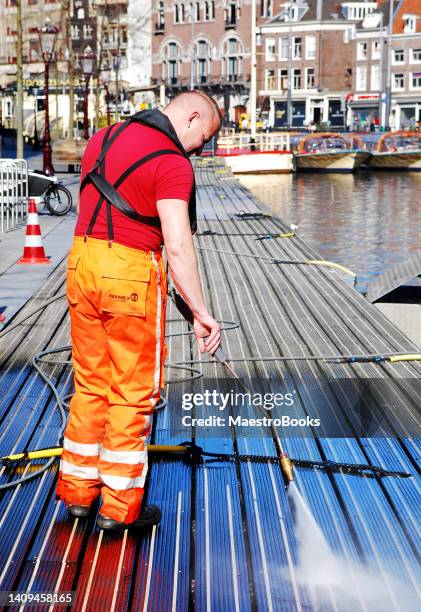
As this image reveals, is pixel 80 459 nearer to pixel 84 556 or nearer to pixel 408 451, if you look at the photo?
pixel 84 556

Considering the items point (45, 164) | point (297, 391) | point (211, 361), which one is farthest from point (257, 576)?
point (45, 164)

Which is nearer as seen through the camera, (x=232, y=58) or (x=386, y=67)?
(x=386, y=67)

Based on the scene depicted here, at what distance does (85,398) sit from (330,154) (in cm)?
3991

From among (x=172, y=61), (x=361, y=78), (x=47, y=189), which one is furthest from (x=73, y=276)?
(x=172, y=61)

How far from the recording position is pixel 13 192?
14.7 m

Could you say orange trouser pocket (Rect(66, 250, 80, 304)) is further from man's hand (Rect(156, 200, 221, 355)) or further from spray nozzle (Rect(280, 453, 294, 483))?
spray nozzle (Rect(280, 453, 294, 483))

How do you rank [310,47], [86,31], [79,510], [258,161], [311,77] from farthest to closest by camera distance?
1. [86,31]
2. [311,77]
3. [310,47]
4. [258,161]
5. [79,510]

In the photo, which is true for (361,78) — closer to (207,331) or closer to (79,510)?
(207,331)

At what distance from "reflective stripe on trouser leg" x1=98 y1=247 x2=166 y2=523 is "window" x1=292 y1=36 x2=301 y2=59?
277ft

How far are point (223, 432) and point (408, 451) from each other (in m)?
0.96

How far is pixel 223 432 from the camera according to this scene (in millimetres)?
4805

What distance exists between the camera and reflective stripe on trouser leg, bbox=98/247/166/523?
3.32 m

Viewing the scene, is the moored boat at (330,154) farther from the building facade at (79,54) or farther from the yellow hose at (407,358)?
the yellow hose at (407,358)

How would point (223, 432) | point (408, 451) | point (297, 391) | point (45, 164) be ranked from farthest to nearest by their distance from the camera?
point (45, 164), point (297, 391), point (223, 432), point (408, 451)
